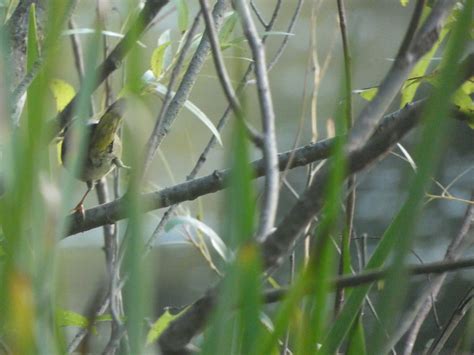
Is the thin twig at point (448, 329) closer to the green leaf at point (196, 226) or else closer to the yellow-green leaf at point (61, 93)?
the green leaf at point (196, 226)

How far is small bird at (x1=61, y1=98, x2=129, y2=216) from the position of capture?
61cm

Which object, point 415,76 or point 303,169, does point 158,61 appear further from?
point 303,169

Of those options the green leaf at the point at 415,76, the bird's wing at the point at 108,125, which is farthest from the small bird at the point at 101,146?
the green leaf at the point at 415,76

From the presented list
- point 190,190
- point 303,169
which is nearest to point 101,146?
point 190,190

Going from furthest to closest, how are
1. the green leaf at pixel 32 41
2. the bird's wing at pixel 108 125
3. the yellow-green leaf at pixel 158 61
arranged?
the yellow-green leaf at pixel 158 61
the bird's wing at pixel 108 125
the green leaf at pixel 32 41

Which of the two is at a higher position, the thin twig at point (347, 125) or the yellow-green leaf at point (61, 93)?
the yellow-green leaf at point (61, 93)

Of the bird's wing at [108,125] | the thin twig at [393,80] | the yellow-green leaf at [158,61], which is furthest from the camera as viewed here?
the yellow-green leaf at [158,61]

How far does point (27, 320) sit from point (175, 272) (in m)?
1.52

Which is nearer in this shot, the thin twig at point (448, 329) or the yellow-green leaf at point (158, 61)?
the thin twig at point (448, 329)

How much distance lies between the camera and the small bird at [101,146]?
607 mm

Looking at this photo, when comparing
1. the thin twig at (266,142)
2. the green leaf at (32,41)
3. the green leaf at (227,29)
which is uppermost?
the green leaf at (227,29)

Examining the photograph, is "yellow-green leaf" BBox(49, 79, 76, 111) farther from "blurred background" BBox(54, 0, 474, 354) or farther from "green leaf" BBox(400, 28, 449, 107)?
"blurred background" BBox(54, 0, 474, 354)

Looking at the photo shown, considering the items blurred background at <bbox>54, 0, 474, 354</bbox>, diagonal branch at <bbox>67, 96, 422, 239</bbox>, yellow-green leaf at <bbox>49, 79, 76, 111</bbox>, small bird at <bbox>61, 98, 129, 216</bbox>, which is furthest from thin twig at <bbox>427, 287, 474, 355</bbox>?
blurred background at <bbox>54, 0, 474, 354</bbox>

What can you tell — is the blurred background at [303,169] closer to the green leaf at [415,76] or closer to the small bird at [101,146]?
the small bird at [101,146]
